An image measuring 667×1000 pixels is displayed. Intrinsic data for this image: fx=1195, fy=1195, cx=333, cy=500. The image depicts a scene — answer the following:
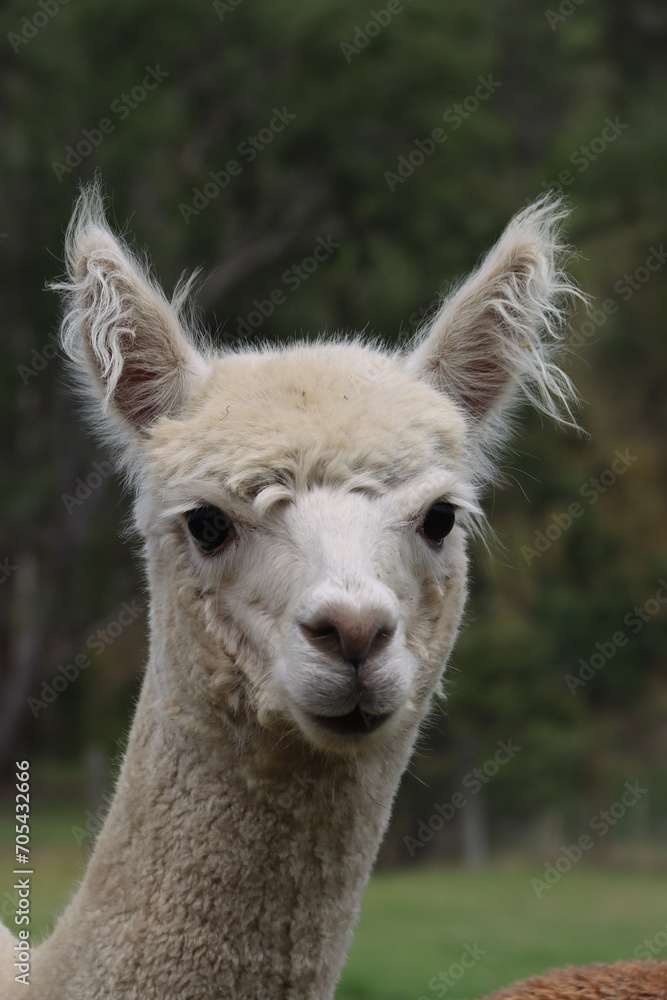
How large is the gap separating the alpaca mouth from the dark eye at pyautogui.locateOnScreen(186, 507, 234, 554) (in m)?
0.52

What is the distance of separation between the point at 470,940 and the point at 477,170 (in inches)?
568

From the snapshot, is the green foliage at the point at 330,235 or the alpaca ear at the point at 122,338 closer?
the alpaca ear at the point at 122,338

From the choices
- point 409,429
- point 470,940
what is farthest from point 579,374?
point 409,429

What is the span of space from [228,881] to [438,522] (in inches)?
38.8

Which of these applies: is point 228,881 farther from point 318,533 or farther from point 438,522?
point 438,522

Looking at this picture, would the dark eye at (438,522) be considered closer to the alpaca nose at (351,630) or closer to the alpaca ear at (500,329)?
the alpaca nose at (351,630)

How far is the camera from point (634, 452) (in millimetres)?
26422

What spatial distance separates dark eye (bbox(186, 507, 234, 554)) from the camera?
285cm

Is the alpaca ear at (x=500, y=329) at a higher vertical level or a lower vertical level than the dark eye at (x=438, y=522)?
higher

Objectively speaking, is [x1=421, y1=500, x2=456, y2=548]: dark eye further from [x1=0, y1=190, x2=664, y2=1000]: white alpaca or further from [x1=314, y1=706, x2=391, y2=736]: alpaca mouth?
[x1=314, y1=706, x2=391, y2=736]: alpaca mouth

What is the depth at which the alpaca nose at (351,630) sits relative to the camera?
245 cm

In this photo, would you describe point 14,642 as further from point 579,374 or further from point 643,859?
point 579,374

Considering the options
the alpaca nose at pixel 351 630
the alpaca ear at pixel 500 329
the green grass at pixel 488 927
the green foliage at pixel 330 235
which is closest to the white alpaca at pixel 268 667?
the alpaca nose at pixel 351 630

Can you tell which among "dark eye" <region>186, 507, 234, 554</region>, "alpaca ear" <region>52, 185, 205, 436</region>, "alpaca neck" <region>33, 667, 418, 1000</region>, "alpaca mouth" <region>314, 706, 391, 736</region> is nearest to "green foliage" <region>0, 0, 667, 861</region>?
"alpaca ear" <region>52, 185, 205, 436</region>
